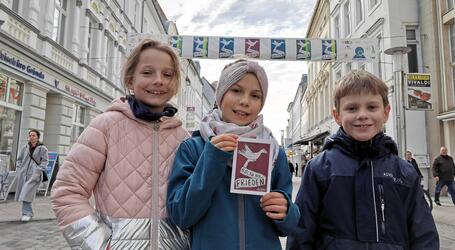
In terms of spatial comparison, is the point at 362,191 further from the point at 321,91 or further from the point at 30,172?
the point at 321,91

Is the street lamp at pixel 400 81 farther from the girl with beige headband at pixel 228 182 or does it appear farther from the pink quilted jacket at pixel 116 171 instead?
the pink quilted jacket at pixel 116 171

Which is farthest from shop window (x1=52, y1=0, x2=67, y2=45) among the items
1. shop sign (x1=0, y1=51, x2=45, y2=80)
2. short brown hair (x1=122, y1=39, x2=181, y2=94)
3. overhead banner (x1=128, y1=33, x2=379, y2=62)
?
short brown hair (x1=122, y1=39, x2=181, y2=94)

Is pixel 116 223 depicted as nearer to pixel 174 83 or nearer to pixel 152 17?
pixel 174 83

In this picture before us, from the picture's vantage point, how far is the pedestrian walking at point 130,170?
1403 millimetres

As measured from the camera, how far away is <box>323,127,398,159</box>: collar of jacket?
184cm

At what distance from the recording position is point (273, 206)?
1.41 m

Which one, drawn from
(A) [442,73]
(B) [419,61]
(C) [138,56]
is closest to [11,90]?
(C) [138,56]

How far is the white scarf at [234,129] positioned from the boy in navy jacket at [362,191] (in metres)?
0.48

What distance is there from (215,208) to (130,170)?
1.35 ft

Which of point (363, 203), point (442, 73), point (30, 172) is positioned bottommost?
point (30, 172)

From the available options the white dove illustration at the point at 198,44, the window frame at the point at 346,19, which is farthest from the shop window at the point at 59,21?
the window frame at the point at 346,19

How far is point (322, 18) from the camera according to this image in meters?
29.7

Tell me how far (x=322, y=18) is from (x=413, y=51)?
50.7 ft

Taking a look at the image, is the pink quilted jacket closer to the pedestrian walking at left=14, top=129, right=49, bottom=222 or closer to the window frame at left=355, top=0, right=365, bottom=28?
the pedestrian walking at left=14, top=129, right=49, bottom=222
